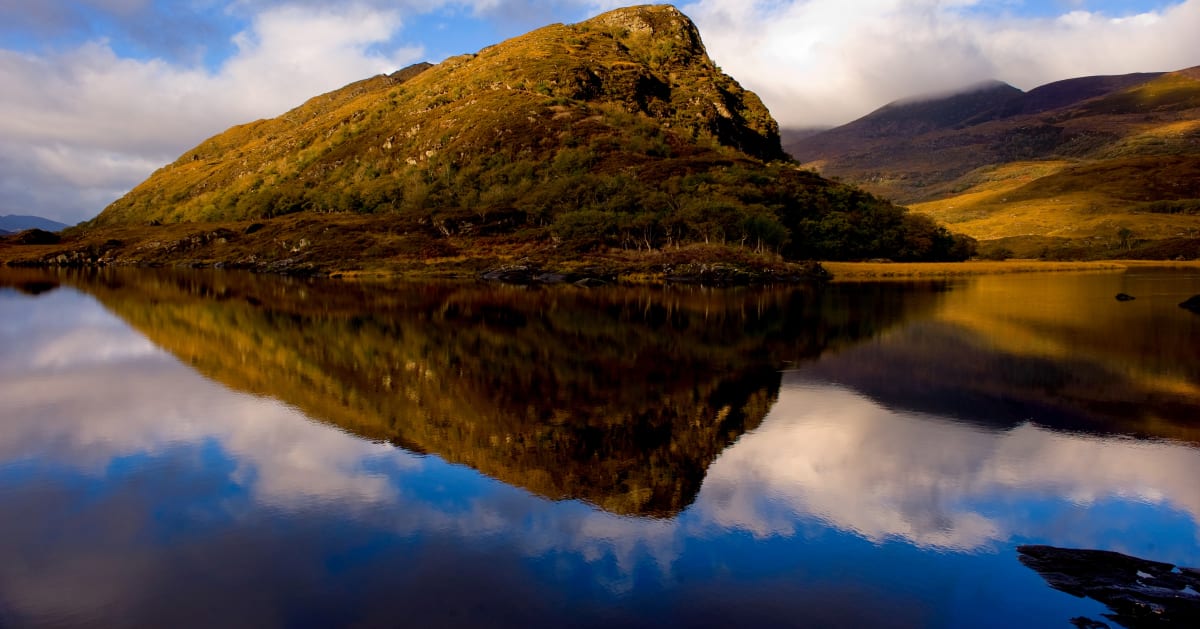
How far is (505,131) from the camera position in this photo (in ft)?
429

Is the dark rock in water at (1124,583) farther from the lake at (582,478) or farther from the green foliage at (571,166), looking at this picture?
the green foliage at (571,166)

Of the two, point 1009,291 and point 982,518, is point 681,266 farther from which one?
point 982,518

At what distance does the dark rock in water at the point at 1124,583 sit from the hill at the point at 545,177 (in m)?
78.0

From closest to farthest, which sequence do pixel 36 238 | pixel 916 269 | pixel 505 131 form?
1. pixel 916 269
2. pixel 505 131
3. pixel 36 238

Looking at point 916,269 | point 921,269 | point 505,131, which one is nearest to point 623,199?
point 505,131

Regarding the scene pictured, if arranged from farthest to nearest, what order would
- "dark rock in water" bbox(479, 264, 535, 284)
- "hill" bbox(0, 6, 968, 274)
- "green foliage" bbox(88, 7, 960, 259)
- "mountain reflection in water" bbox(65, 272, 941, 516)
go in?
"green foliage" bbox(88, 7, 960, 259), "hill" bbox(0, 6, 968, 274), "dark rock in water" bbox(479, 264, 535, 284), "mountain reflection in water" bbox(65, 272, 941, 516)

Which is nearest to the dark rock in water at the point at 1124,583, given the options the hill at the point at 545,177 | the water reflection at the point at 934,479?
the water reflection at the point at 934,479

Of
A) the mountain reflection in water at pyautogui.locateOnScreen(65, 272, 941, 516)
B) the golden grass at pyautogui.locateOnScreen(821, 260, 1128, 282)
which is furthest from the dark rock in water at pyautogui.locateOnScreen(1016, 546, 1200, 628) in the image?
the golden grass at pyautogui.locateOnScreen(821, 260, 1128, 282)

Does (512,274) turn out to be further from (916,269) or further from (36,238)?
→ (36,238)

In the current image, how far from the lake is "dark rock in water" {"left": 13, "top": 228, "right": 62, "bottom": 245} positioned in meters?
146

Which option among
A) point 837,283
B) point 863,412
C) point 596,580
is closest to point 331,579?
point 596,580

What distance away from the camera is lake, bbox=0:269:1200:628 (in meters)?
9.54

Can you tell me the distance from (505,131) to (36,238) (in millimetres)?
104724

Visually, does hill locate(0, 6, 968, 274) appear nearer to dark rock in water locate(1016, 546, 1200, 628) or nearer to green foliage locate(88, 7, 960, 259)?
green foliage locate(88, 7, 960, 259)
